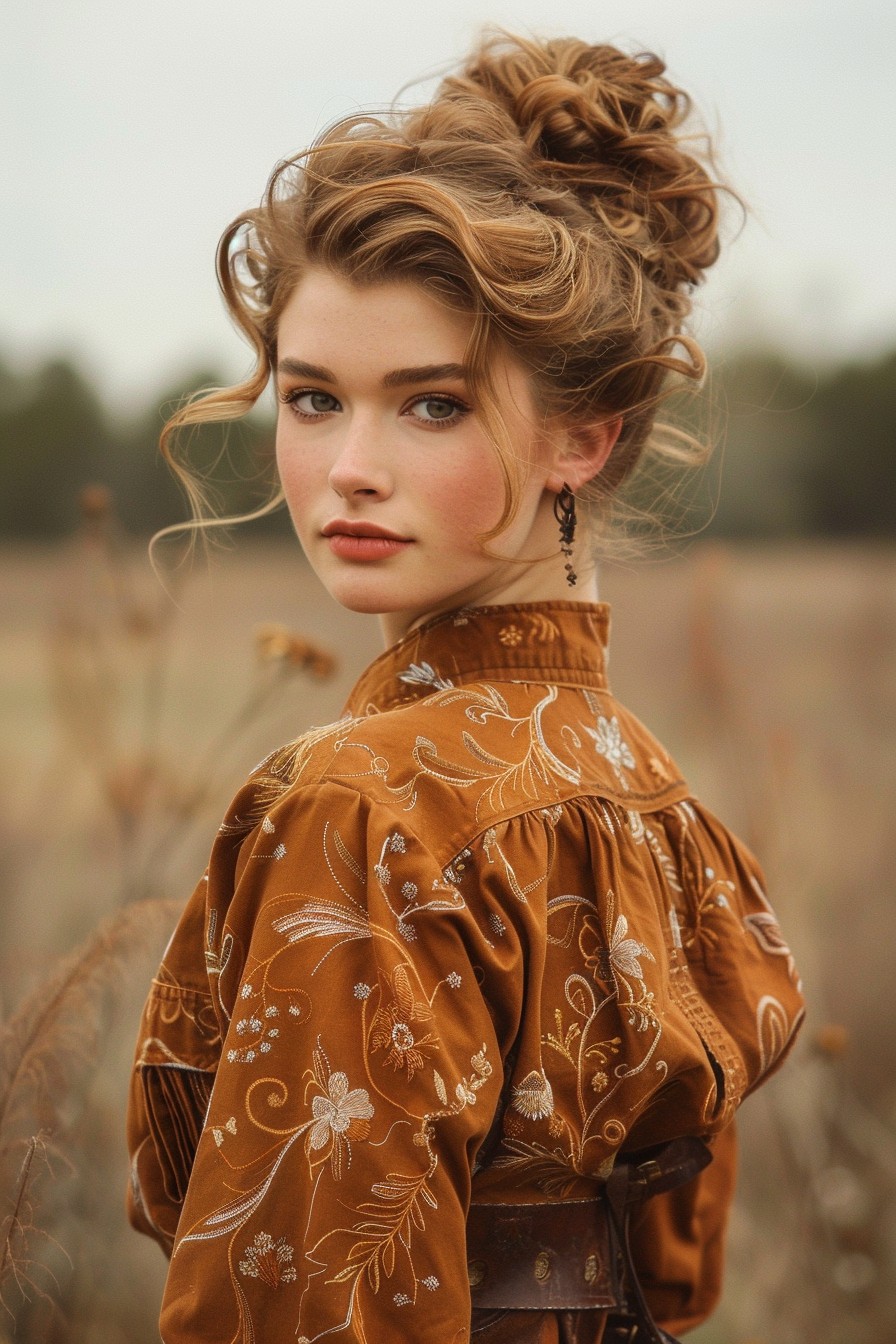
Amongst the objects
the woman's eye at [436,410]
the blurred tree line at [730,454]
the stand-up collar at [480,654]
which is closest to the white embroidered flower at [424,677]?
the stand-up collar at [480,654]

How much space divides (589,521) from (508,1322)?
0.73 meters

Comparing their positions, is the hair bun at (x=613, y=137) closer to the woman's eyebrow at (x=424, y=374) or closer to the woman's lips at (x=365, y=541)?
the woman's eyebrow at (x=424, y=374)

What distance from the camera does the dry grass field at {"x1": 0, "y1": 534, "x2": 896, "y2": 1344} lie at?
1.58 metres

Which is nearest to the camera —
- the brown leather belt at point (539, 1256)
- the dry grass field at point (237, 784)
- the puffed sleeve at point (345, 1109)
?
the puffed sleeve at point (345, 1109)

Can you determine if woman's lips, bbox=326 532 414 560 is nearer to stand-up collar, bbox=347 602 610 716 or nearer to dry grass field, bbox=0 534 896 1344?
stand-up collar, bbox=347 602 610 716

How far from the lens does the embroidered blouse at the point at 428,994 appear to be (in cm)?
97

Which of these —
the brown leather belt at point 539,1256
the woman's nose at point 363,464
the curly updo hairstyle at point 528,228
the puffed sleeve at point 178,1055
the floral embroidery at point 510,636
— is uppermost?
the curly updo hairstyle at point 528,228

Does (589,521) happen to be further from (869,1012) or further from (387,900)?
(869,1012)

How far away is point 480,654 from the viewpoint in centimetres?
123

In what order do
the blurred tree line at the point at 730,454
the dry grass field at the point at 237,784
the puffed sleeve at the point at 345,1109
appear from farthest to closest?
the blurred tree line at the point at 730,454, the dry grass field at the point at 237,784, the puffed sleeve at the point at 345,1109

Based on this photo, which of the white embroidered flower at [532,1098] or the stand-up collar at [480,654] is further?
the stand-up collar at [480,654]

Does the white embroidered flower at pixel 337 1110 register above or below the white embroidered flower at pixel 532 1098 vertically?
above

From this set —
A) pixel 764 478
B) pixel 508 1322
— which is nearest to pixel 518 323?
pixel 508 1322

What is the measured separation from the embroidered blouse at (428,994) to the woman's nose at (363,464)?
16 cm
